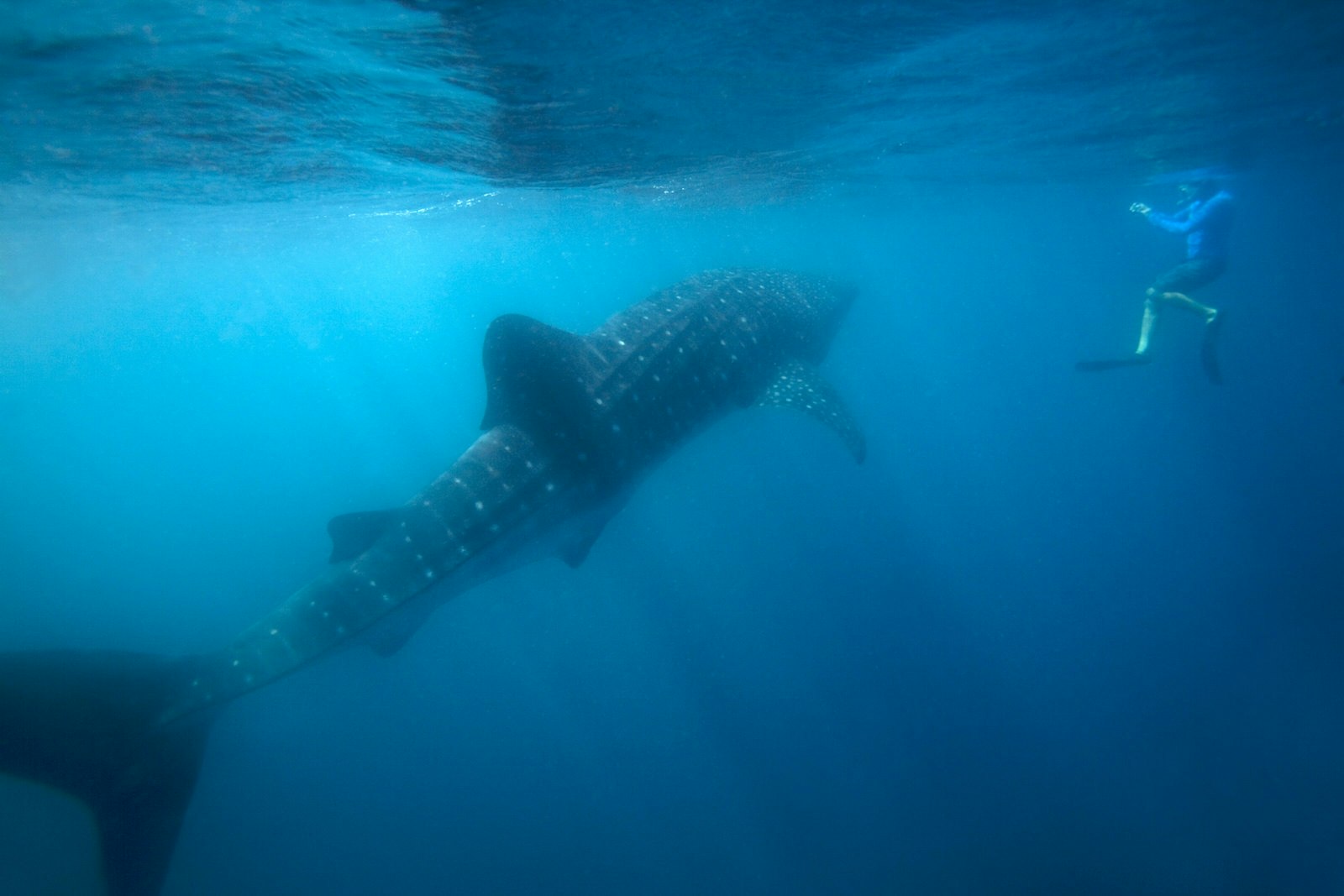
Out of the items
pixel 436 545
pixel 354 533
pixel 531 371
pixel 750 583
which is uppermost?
pixel 531 371

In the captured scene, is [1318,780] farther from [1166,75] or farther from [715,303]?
[715,303]

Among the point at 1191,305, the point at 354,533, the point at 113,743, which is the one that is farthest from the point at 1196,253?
the point at 113,743

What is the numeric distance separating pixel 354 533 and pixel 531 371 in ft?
8.34

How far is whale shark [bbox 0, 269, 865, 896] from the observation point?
573cm

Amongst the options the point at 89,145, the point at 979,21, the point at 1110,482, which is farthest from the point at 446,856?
the point at 1110,482

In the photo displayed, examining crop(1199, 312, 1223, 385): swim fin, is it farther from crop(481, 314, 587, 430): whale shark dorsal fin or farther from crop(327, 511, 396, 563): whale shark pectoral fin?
crop(327, 511, 396, 563): whale shark pectoral fin

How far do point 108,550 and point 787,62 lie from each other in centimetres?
5183

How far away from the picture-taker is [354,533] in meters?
6.76

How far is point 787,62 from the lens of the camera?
11.1 meters

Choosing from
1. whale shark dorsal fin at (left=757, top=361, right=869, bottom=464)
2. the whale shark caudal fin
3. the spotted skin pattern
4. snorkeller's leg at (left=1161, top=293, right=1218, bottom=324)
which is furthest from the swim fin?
the whale shark caudal fin

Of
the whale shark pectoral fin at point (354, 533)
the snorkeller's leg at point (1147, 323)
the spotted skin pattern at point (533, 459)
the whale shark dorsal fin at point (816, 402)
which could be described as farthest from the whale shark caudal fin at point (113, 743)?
the snorkeller's leg at point (1147, 323)

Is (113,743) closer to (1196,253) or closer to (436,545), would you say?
(436,545)

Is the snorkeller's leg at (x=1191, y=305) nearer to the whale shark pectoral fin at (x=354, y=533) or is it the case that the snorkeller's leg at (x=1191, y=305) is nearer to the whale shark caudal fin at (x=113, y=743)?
the whale shark pectoral fin at (x=354, y=533)

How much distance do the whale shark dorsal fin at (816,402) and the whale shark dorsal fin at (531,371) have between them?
400cm
